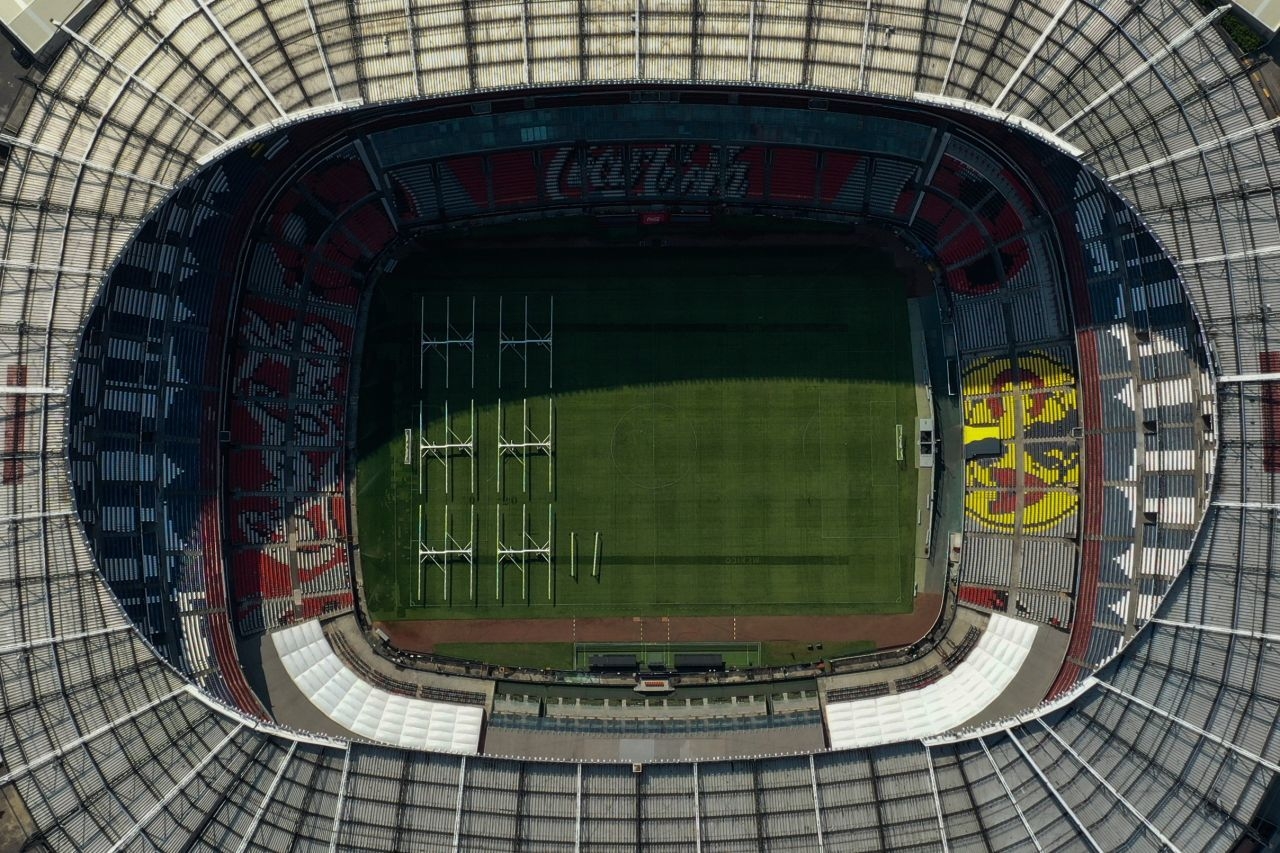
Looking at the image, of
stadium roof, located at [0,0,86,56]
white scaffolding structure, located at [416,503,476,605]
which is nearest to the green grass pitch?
white scaffolding structure, located at [416,503,476,605]

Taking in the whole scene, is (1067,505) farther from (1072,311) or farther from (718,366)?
(718,366)

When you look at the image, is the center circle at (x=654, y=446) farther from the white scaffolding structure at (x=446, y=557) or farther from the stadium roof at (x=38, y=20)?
the stadium roof at (x=38, y=20)

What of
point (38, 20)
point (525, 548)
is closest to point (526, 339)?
point (525, 548)

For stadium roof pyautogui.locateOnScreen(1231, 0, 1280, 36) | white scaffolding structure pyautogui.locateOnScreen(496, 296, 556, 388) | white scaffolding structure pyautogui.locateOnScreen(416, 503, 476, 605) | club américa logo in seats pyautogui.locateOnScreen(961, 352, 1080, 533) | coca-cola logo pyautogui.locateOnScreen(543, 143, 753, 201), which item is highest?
stadium roof pyautogui.locateOnScreen(1231, 0, 1280, 36)

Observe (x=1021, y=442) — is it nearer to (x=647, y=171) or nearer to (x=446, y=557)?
(x=647, y=171)

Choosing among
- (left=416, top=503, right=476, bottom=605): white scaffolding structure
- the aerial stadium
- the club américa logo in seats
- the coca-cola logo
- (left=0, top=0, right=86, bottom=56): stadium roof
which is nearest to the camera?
the aerial stadium

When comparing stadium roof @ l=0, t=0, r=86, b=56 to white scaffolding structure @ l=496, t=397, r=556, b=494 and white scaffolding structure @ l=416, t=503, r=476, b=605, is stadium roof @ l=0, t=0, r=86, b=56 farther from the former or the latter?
white scaffolding structure @ l=416, t=503, r=476, b=605

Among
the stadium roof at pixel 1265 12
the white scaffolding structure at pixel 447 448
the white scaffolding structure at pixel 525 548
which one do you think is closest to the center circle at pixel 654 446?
the white scaffolding structure at pixel 525 548
